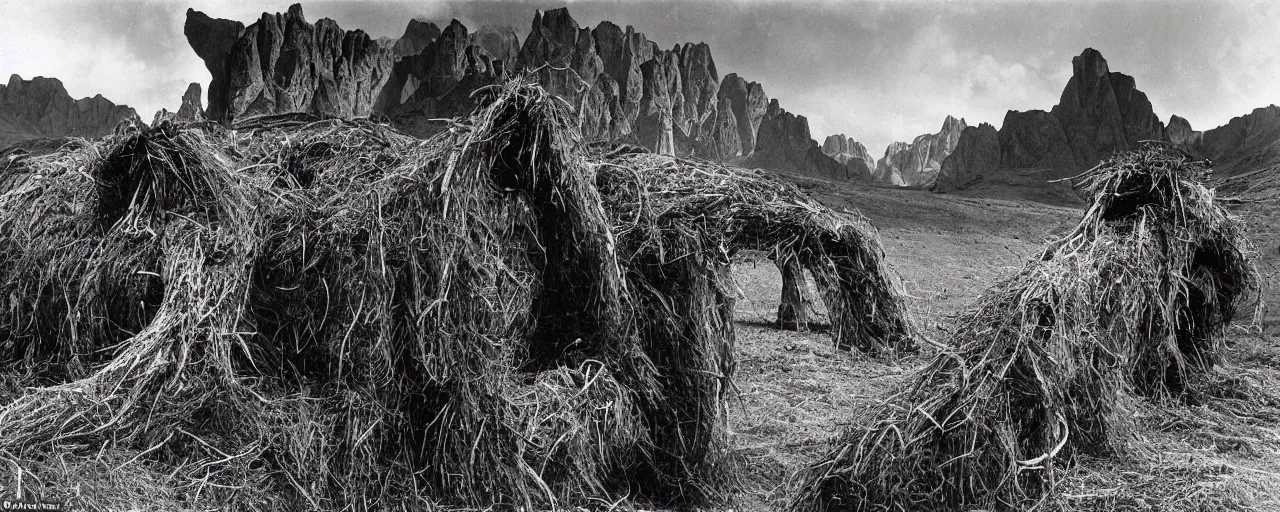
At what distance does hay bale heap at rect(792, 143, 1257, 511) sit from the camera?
3.74 metres

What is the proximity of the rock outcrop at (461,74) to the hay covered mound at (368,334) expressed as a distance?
55.1 meters

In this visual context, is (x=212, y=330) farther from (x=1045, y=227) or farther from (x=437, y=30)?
(x=437, y=30)

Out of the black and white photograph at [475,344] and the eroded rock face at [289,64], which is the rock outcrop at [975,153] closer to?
the eroded rock face at [289,64]

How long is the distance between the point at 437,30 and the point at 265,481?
129 metres

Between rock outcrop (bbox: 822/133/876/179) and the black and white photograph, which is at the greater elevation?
rock outcrop (bbox: 822/133/876/179)

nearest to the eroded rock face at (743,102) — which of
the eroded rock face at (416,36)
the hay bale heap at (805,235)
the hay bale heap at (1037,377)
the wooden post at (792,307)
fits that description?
the eroded rock face at (416,36)

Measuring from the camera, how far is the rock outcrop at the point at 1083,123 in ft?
340

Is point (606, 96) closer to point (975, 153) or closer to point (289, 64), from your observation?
point (289, 64)

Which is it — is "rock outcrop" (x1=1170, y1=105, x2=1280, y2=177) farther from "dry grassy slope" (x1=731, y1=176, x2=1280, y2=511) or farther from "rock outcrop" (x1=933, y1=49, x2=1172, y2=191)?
"dry grassy slope" (x1=731, y1=176, x2=1280, y2=511)

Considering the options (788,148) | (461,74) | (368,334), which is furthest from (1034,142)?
(368,334)

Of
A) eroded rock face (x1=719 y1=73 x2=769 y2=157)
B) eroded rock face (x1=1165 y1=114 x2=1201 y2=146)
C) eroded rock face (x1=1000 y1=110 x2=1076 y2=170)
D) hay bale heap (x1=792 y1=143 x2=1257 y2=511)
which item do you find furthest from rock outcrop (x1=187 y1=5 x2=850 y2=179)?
hay bale heap (x1=792 y1=143 x2=1257 y2=511)

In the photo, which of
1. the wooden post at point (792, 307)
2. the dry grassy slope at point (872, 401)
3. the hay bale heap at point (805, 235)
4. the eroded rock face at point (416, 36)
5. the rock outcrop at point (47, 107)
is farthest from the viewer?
the eroded rock face at point (416, 36)

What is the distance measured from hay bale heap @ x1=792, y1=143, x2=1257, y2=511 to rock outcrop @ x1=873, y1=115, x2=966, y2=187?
582 feet

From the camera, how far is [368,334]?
344cm
